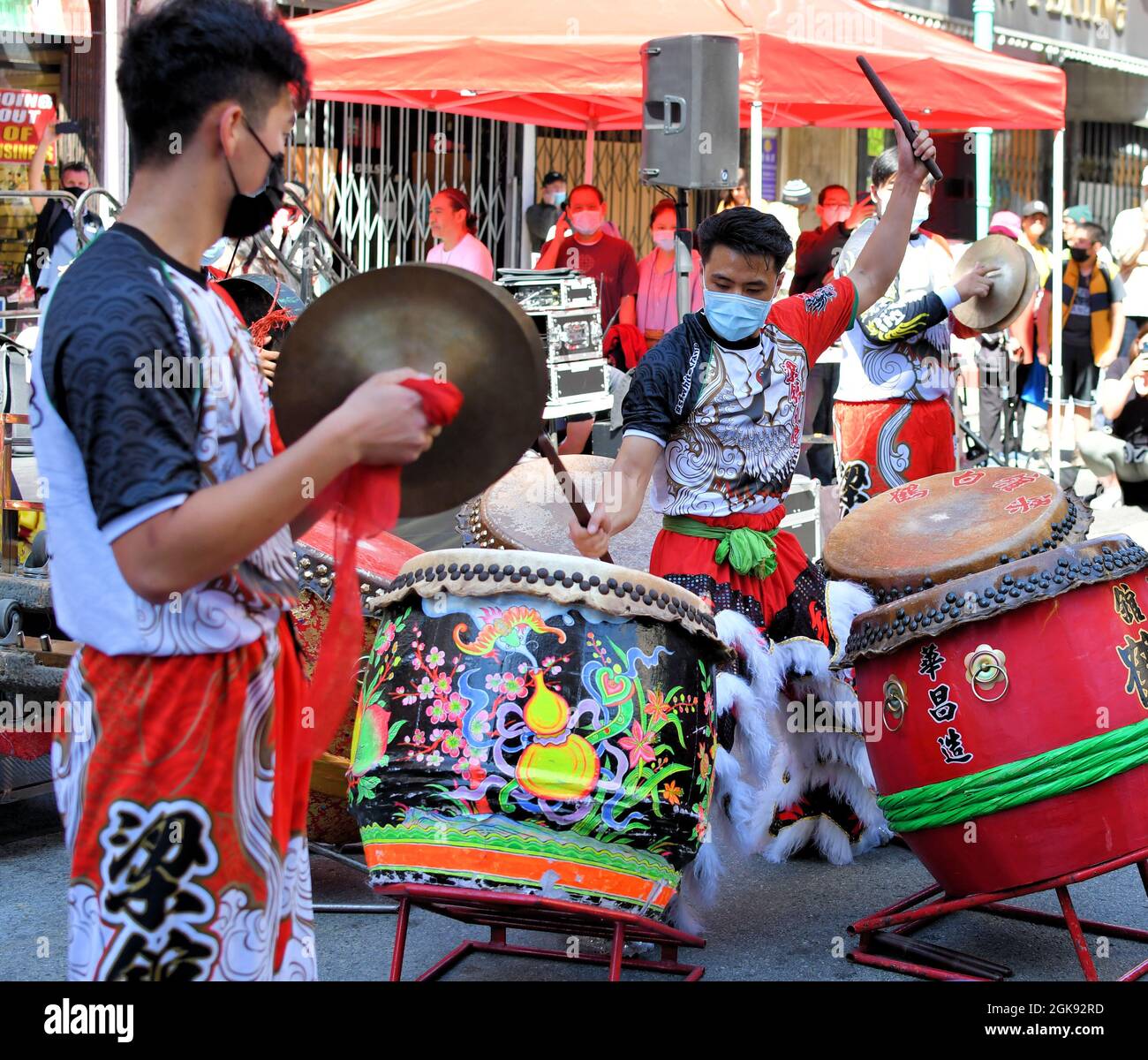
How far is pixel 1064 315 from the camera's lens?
13.3m

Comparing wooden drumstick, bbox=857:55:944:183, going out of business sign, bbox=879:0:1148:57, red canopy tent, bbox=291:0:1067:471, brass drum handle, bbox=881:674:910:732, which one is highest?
going out of business sign, bbox=879:0:1148:57

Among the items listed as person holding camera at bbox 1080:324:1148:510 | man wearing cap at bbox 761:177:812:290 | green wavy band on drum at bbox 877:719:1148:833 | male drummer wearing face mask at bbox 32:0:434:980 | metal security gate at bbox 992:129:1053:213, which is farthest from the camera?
metal security gate at bbox 992:129:1053:213

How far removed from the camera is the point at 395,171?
13570 mm

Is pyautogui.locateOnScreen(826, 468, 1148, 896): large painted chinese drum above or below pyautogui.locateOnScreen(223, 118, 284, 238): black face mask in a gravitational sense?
below

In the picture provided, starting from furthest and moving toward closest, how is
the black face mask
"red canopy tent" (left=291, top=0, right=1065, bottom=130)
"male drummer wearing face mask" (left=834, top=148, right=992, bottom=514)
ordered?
"red canopy tent" (left=291, top=0, right=1065, bottom=130)
"male drummer wearing face mask" (left=834, top=148, right=992, bottom=514)
the black face mask

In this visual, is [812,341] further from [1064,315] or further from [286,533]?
[1064,315]

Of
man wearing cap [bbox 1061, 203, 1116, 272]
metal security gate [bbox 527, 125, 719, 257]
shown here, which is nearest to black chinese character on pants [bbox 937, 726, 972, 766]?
man wearing cap [bbox 1061, 203, 1116, 272]

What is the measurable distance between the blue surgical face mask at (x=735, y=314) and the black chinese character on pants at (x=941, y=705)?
3.58 ft

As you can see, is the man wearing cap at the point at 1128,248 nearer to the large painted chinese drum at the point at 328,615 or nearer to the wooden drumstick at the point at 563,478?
the large painted chinese drum at the point at 328,615

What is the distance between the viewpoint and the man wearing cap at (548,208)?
1348 centimetres

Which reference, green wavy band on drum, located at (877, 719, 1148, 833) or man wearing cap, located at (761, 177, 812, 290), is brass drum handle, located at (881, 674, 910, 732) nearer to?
green wavy band on drum, located at (877, 719, 1148, 833)

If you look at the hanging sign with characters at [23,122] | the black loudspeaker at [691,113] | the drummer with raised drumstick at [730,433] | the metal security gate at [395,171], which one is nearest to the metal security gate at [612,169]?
the metal security gate at [395,171]

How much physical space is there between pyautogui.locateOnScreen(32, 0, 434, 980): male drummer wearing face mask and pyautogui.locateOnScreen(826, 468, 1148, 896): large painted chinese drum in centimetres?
179

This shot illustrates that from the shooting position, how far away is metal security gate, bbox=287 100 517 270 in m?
12.9
